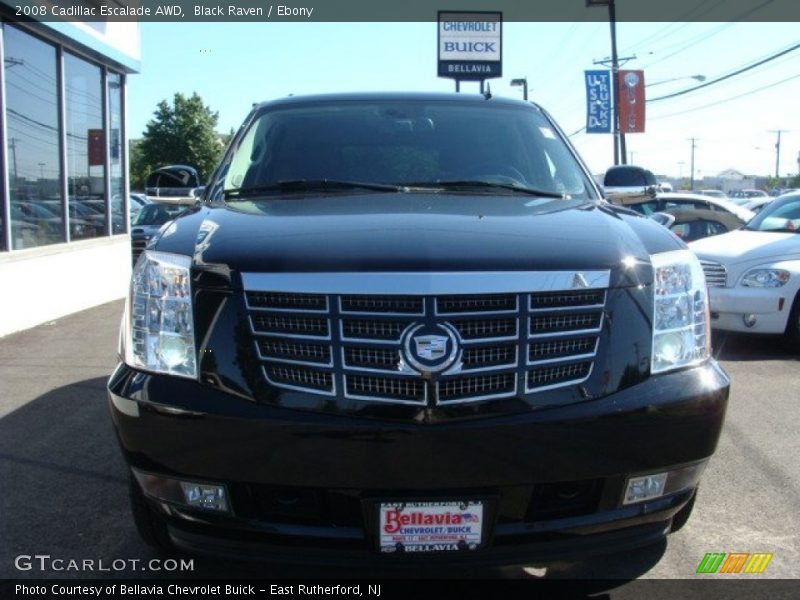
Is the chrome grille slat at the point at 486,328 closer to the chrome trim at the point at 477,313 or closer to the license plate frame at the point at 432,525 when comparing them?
the chrome trim at the point at 477,313

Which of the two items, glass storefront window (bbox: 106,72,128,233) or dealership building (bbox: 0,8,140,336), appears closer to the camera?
dealership building (bbox: 0,8,140,336)

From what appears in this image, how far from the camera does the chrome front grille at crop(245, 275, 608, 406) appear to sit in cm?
245

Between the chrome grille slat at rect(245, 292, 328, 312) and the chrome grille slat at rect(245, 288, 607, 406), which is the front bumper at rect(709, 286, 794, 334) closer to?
the chrome grille slat at rect(245, 288, 607, 406)

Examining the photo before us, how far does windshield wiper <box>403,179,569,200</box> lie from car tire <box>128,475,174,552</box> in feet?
5.56

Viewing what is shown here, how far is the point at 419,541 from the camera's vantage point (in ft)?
8.16

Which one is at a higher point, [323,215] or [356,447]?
[323,215]

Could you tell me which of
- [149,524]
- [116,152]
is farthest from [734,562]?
[116,152]

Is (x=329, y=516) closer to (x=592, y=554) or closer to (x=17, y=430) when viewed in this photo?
(x=592, y=554)

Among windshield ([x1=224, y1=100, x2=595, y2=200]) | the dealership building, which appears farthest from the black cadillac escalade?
the dealership building

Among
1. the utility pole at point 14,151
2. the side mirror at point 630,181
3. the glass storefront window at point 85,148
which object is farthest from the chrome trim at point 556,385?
the glass storefront window at point 85,148

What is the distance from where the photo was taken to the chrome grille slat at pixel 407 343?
245 centimetres

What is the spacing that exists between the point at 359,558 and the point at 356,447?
0.36 m

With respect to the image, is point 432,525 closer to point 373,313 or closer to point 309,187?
point 373,313

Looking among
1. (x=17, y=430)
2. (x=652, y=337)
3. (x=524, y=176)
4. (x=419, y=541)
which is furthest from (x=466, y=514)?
(x=17, y=430)
